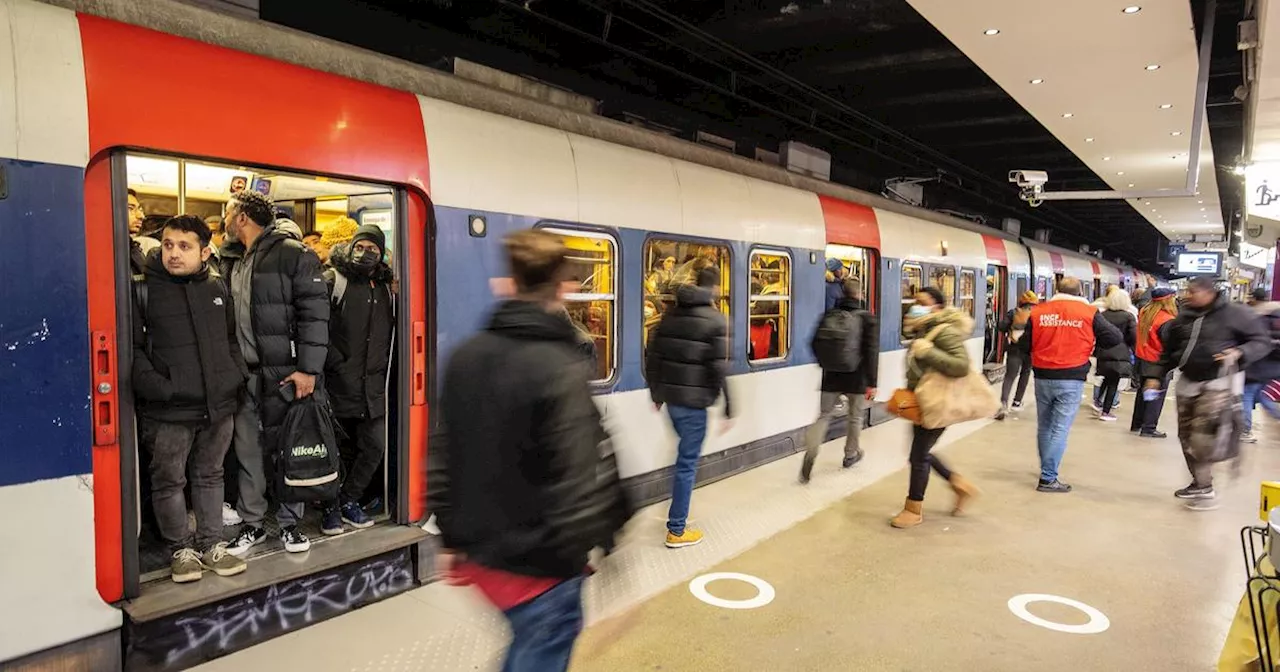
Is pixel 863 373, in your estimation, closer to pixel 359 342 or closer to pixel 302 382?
pixel 359 342

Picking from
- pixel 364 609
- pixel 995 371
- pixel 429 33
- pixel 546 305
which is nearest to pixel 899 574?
pixel 364 609

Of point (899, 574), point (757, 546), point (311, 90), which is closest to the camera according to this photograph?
point (311, 90)

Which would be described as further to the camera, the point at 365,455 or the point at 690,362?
the point at 690,362

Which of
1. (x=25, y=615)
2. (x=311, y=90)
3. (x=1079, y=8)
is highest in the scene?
(x=1079, y=8)

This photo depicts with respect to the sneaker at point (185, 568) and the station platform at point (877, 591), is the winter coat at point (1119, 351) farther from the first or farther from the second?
the sneaker at point (185, 568)

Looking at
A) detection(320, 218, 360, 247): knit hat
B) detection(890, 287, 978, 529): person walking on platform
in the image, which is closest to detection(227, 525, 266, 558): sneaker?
detection(320, 218, 360, 247): knit hat

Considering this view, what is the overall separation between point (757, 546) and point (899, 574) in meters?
0.78

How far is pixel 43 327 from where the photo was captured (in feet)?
7.98

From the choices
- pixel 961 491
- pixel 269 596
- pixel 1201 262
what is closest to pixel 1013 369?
pixel 961 491

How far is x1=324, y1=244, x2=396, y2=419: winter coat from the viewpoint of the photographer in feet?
12.0

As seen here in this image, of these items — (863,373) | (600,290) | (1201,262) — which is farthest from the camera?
(1201,262)

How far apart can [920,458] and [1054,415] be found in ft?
4.88

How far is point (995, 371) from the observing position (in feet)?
37.7

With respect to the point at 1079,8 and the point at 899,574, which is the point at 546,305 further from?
the point at 1079,8
